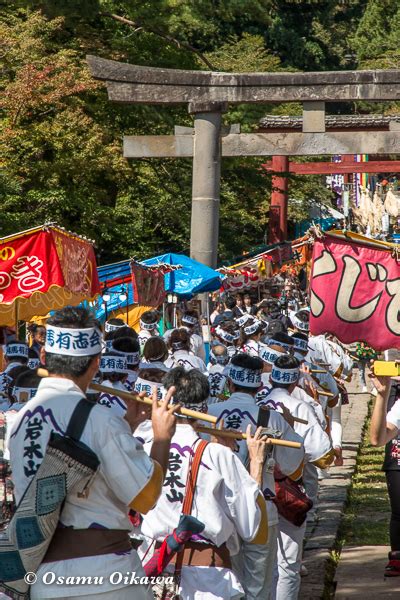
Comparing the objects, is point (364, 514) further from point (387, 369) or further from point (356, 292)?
point (387, 369)

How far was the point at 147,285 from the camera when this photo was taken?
15109 mm

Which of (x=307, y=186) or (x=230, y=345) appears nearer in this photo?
(x=230, y=345)

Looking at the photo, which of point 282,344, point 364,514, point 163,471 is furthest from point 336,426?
point 163,471

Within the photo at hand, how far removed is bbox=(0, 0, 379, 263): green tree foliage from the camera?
802 inches

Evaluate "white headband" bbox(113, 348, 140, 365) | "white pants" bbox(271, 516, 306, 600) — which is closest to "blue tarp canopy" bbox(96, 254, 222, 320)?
"white headband" bbox(113, 348, 140, 365)

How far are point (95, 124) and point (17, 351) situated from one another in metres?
12.0

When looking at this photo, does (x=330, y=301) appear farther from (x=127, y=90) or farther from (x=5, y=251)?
(x=127, y=90)

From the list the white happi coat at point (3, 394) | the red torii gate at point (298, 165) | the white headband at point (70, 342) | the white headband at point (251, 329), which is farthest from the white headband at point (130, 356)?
the red torii gate at point (298, 165)

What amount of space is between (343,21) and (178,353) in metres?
40.8

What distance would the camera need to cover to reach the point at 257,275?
24562 mm

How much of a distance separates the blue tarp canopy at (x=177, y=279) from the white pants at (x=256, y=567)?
8.66 metres

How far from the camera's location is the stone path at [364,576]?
8000 mm

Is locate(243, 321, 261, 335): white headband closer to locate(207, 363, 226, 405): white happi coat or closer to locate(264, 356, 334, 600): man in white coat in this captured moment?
locate(207, 363, 226, 405): white happi coat

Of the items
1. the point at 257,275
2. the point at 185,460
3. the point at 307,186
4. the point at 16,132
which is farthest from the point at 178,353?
the point at 307,186
